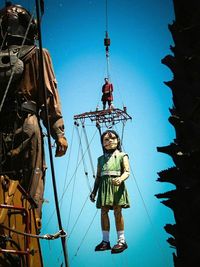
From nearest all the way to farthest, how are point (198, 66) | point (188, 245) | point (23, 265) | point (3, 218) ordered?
point (188, 245), point (198, 66), point (3, 218), point (23, 265)

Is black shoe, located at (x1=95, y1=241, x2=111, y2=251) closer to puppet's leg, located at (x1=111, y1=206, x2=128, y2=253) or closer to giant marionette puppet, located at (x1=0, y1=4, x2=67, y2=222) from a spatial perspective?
puppet's leg, located at (x1=111, y1=206, x2=128, y2=253)

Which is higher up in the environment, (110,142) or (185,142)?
(110,142)

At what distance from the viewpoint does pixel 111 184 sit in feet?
13.5

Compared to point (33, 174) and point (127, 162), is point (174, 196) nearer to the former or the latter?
point (33, 174)

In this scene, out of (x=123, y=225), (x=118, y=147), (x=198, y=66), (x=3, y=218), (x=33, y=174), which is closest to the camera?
(x=198, y=66)

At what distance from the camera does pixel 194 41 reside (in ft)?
2.85

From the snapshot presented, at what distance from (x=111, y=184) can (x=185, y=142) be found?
3391mm

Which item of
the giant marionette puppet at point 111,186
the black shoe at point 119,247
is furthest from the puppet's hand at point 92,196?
the black shoe at point 119,247

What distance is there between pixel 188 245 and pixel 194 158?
0.65ft

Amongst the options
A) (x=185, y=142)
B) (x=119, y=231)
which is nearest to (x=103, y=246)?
(x=119, y=231)

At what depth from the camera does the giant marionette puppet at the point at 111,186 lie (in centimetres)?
396

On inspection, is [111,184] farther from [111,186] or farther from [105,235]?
[105,235]

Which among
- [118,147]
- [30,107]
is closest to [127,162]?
[118,147]

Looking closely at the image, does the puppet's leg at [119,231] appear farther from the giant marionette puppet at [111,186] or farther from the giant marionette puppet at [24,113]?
the giant marionette puppet at [24,113]
